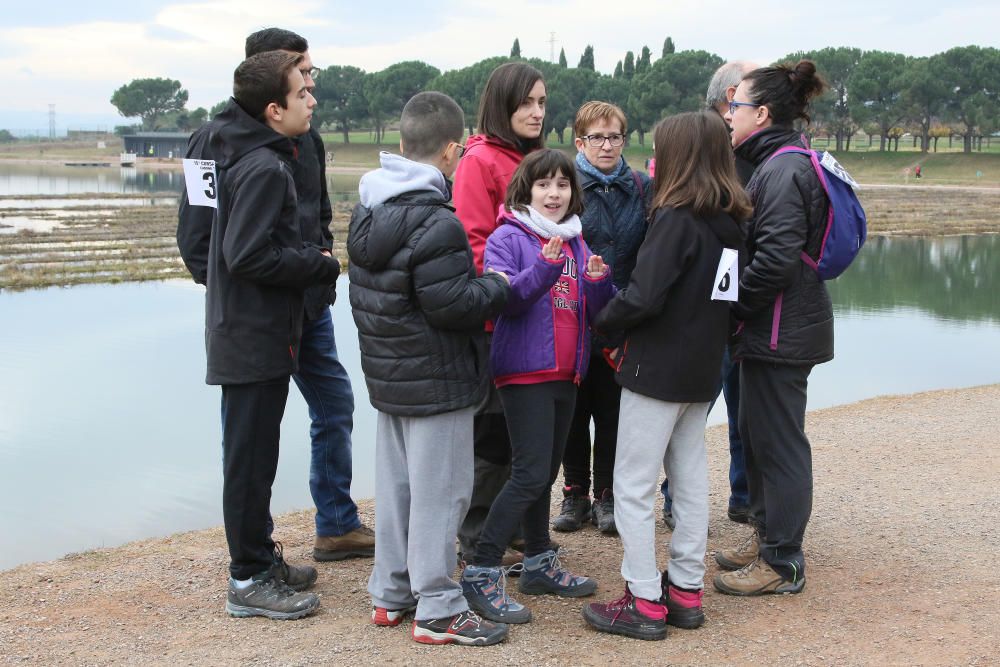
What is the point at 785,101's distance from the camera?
12.5 ft

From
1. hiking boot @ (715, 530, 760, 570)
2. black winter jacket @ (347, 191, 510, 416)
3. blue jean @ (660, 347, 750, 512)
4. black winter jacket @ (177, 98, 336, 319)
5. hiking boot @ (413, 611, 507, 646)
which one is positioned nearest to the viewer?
black winter jacket @ (347, 191, 510, 416)

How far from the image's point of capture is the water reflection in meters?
6.02

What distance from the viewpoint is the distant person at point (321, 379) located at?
3.91m

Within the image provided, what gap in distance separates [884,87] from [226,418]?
6710 cm

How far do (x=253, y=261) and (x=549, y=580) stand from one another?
1603 millimetres

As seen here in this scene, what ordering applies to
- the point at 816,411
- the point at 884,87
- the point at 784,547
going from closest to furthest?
1. the point at 784,547
2. the point at 816,411
3. the point at 884,87

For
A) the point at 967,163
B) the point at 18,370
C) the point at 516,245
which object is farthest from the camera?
the point at 967,163

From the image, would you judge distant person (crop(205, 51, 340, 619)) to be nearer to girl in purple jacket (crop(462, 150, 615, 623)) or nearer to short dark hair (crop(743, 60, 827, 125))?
girl in purple jacket (crop(462, 150, 615, 623))

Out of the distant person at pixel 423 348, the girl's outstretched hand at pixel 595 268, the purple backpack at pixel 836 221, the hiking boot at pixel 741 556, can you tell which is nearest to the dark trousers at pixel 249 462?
the distant person at pixel 423 348

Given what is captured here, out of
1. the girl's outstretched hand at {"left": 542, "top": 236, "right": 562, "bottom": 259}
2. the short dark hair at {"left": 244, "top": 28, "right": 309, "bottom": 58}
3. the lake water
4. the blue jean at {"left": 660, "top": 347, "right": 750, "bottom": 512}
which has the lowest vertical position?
the lake water

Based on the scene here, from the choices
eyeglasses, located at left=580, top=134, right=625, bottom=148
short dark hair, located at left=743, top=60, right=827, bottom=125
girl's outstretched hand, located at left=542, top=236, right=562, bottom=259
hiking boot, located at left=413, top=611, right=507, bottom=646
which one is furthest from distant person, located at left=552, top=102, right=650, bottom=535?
hiking boot, located at left=413, top=611, right=507, bottom=646

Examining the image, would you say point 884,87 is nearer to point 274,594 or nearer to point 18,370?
point 18,370

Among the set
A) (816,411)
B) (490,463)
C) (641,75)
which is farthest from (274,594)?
(641,75)

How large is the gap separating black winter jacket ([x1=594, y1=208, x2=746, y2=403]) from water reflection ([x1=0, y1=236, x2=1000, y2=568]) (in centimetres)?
317
